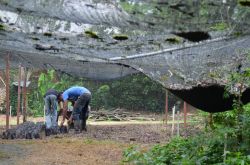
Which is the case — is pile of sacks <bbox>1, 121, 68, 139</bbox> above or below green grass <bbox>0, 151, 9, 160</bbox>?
above

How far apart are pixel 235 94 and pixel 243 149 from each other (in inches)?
25.1

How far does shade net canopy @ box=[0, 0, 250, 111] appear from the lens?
4.35 meters

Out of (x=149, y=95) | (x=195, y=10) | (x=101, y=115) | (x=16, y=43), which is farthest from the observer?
(x=149, y=95)

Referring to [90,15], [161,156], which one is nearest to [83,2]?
[90,15]

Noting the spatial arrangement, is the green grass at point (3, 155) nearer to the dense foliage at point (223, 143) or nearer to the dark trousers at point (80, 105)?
the dense foliage at point (223, 143)

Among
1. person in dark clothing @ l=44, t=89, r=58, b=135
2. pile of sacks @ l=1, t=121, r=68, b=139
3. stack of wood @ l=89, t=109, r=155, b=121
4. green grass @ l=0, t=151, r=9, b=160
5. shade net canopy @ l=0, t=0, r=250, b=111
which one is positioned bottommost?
green grass @ l=0, t=151, r=9, b=160

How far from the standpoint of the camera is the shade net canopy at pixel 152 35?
4.35 meters

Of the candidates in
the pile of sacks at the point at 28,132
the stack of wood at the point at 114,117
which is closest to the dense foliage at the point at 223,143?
the pile of sacks at the point at 28,132

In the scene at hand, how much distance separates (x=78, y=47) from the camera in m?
5.66

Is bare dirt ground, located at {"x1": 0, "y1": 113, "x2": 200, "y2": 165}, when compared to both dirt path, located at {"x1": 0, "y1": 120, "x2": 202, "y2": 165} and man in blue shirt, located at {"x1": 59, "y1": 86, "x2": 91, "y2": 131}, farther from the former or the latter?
man in blue shirt, located at {"x1": 59, "y1": 86, "x2": 91, "y2": 131}

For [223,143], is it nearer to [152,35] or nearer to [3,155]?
[152,35]

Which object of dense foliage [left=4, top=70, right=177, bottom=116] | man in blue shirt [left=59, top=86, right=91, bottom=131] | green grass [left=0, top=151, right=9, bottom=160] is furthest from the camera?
dense foliage [left=4, top=70, right=177, bottom=116]

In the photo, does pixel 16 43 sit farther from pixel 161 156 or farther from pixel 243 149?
pixel 243 149

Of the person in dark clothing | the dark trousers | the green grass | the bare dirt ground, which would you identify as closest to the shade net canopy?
the bare dirt ground
